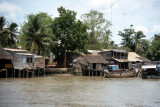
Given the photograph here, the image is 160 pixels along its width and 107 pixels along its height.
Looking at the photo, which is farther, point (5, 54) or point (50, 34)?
point (50, 34)

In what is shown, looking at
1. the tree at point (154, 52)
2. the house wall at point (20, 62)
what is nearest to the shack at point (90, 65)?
the house wall at point (20, 62)

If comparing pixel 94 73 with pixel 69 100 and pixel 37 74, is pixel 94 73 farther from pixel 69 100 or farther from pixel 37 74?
pixel 69 100

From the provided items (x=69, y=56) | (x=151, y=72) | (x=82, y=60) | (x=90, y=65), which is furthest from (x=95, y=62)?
(x=151, y=72)

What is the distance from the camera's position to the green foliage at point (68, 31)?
122 feet

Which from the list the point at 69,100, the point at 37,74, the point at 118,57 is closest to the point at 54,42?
the point at 37,74

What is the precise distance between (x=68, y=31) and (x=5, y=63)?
12.0 metres

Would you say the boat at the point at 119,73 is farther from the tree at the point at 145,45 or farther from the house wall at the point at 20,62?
the tree at the point at 145,45

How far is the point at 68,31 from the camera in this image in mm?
37438

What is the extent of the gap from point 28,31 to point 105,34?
2143cm

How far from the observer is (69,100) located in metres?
15.8

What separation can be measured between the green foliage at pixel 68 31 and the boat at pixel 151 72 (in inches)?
451

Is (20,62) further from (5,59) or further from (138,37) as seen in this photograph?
(138,37)

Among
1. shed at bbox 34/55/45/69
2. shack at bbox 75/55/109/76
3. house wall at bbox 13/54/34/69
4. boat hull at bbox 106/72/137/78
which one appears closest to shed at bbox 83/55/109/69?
shack at bbox 75/55/109/76

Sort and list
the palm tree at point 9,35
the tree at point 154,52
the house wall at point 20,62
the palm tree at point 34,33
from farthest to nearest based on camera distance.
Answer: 1. the tree at point 154,52
2. the palm tree at point 9,35
3. the palm tree at point 34,33
4. the house wall at point 20,62
